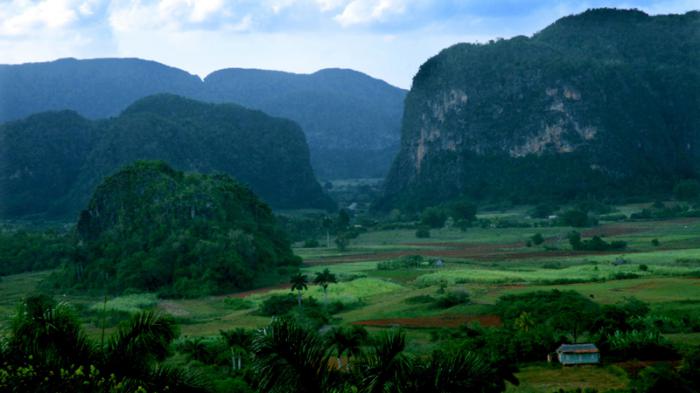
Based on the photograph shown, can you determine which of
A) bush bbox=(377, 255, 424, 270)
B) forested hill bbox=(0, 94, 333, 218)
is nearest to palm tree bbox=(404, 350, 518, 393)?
bush bbox=(377, 255, 424, 270)

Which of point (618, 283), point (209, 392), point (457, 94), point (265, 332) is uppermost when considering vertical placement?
point (457, 94)

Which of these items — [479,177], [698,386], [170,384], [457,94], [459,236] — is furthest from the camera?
[457,94]

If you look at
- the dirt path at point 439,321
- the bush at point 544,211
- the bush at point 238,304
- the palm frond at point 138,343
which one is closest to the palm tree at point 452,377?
the palm frond at point 138,343

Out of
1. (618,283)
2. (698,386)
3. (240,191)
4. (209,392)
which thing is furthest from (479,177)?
(209,392)

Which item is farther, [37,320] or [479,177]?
[479,177]

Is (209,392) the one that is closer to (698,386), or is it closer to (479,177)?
(698,386)

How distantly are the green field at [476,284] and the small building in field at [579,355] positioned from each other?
65 centimetres

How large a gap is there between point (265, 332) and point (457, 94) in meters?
171

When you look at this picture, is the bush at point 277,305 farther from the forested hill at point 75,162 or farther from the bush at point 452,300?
the forested hill at point 75,162

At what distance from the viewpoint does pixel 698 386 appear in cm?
2438

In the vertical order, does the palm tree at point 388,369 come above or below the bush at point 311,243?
above

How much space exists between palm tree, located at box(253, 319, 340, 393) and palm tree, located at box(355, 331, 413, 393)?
0.51 meters

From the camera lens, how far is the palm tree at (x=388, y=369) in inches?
432

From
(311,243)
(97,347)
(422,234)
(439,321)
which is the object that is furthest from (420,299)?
(311,243)
